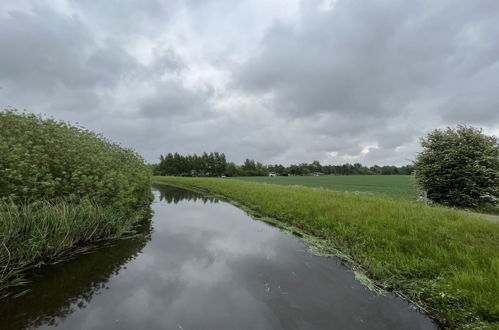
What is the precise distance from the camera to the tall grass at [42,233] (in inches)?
182

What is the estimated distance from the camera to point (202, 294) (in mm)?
4465

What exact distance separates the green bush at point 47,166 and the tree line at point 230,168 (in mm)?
66436

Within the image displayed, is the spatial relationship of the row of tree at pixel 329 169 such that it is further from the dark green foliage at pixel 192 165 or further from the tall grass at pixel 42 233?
the tall grass at pixel 42 233

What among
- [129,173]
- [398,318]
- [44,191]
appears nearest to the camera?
[398,318]

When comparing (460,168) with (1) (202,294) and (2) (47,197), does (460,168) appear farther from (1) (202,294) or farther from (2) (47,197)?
(2) (47,197)

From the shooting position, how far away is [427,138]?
14.2 metres

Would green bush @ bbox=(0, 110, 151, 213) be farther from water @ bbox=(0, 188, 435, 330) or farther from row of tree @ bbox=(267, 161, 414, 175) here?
row of tree @ bbox=(267, 161, 414, 175)

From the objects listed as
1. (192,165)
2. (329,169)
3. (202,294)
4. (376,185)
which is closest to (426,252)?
(202,294)

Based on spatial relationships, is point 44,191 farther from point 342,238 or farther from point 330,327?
point 342,238

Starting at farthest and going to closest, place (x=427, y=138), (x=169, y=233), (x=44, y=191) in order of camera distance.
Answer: (x=427, y=138) → (x=169, y=233) → (x=44, y=191)

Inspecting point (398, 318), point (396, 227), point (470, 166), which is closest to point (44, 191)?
point (398, 318)

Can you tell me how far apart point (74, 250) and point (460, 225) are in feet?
39.2

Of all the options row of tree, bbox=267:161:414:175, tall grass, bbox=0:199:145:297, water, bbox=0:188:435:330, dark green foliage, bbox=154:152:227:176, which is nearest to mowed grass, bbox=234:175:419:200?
water, bbox=0:188:435:330

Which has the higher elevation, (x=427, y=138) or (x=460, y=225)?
(x=427, y=138)
